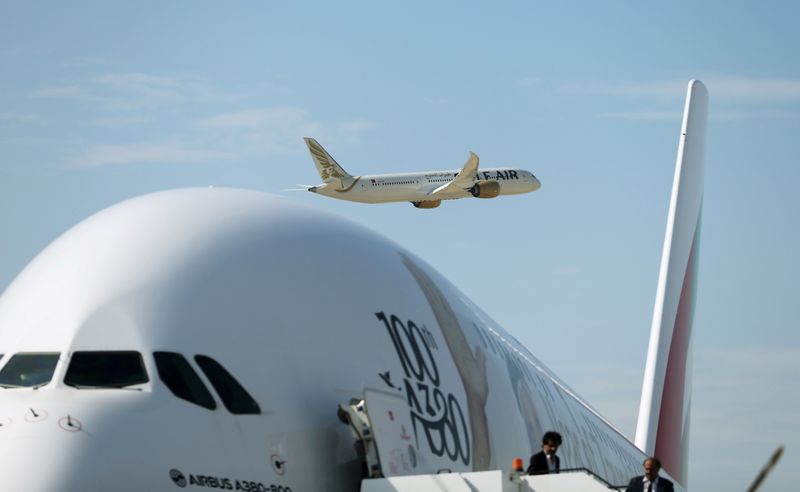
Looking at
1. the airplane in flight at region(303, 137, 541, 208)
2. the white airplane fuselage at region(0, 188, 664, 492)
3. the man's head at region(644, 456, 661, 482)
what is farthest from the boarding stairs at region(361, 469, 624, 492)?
the airplane in flight at region(303, 137, 541, 208)

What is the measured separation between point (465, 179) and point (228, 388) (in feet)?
265

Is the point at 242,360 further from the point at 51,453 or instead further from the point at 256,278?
the point at 51,453

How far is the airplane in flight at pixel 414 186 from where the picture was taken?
89.0 m

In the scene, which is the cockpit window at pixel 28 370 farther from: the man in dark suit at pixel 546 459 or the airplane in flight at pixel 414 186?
the airplane in flight at pixel 414 186

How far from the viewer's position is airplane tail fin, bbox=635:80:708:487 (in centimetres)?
3184

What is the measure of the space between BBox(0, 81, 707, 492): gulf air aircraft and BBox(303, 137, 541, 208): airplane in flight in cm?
7676

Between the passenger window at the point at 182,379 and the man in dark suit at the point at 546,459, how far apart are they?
3589 mm

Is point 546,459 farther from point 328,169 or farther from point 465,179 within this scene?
point 328,169

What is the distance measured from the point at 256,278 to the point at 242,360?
0.92m

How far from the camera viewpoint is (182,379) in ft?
27.5

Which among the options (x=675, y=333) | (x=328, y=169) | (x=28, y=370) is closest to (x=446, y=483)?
(x=28, y=370)

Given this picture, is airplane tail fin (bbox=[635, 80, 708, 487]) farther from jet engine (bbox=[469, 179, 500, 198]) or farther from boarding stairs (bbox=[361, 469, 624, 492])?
jet engine (bbox=[469, 179, 500, 198])

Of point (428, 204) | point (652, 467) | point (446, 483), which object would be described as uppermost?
point (446, 483)

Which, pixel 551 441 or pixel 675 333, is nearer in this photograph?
pixel 551 441
